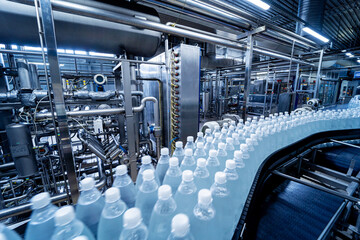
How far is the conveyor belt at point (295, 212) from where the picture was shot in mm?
725

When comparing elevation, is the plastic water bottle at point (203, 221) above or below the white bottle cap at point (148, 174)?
below

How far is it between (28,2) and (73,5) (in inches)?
9.4

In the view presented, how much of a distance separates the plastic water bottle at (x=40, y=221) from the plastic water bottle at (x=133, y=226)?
0.19 m

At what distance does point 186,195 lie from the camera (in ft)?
1.46

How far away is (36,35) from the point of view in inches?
57.1

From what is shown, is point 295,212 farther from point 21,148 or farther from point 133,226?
point 21,148

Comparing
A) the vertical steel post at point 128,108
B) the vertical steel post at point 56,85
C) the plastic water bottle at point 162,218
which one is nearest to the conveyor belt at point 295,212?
the plastic water bottle at point 162,218

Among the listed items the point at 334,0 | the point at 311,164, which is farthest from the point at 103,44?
the point at 334,0

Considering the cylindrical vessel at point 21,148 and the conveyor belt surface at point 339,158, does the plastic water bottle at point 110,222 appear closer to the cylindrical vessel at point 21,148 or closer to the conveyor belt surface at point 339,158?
the cylindrical vessel at point 21,148

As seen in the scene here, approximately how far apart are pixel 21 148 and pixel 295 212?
2398 millimetres

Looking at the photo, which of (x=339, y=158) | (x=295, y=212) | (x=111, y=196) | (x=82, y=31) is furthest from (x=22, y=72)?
(x=339, y=158)

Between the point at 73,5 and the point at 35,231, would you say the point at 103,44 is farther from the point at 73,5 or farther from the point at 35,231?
the point at 35,231

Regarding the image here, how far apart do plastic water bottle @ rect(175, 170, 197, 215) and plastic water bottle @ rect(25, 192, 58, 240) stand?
328mm

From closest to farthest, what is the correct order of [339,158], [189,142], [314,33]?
1. [189,142]
2. [339,158]
3. [314,33]
